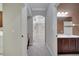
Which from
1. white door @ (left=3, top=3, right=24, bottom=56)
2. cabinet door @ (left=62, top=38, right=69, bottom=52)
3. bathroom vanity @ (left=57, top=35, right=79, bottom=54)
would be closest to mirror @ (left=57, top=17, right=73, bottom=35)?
bathroom vanity @ (left=57, top=35, right=79, bottom=54)

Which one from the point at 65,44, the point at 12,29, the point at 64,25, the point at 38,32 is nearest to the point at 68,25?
the point at 64,25

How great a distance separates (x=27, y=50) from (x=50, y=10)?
0.90 meters

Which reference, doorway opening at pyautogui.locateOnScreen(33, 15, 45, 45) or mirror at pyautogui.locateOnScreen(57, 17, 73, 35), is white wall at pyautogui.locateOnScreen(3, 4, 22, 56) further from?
mirror at pyautogui.locateOnScreen(57, 17, 73, 35)

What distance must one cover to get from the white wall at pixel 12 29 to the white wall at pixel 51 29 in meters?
0.58

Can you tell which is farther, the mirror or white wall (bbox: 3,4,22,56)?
the mirror

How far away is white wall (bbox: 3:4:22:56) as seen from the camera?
2182 millimetres

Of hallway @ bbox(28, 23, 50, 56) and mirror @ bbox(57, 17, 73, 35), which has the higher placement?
mirror @ bbox(57, 17, 73, 35)

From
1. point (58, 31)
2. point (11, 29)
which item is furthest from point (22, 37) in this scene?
point (58, 31)

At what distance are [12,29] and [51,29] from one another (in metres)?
0.78

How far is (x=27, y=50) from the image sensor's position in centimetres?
242

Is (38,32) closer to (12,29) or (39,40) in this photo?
(39,40)

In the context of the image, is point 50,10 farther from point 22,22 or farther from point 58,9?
point 22,22

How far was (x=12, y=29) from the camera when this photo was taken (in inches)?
86.9

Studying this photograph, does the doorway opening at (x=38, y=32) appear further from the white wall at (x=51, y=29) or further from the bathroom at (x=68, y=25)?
the bathroom at (x=68, y=25)
